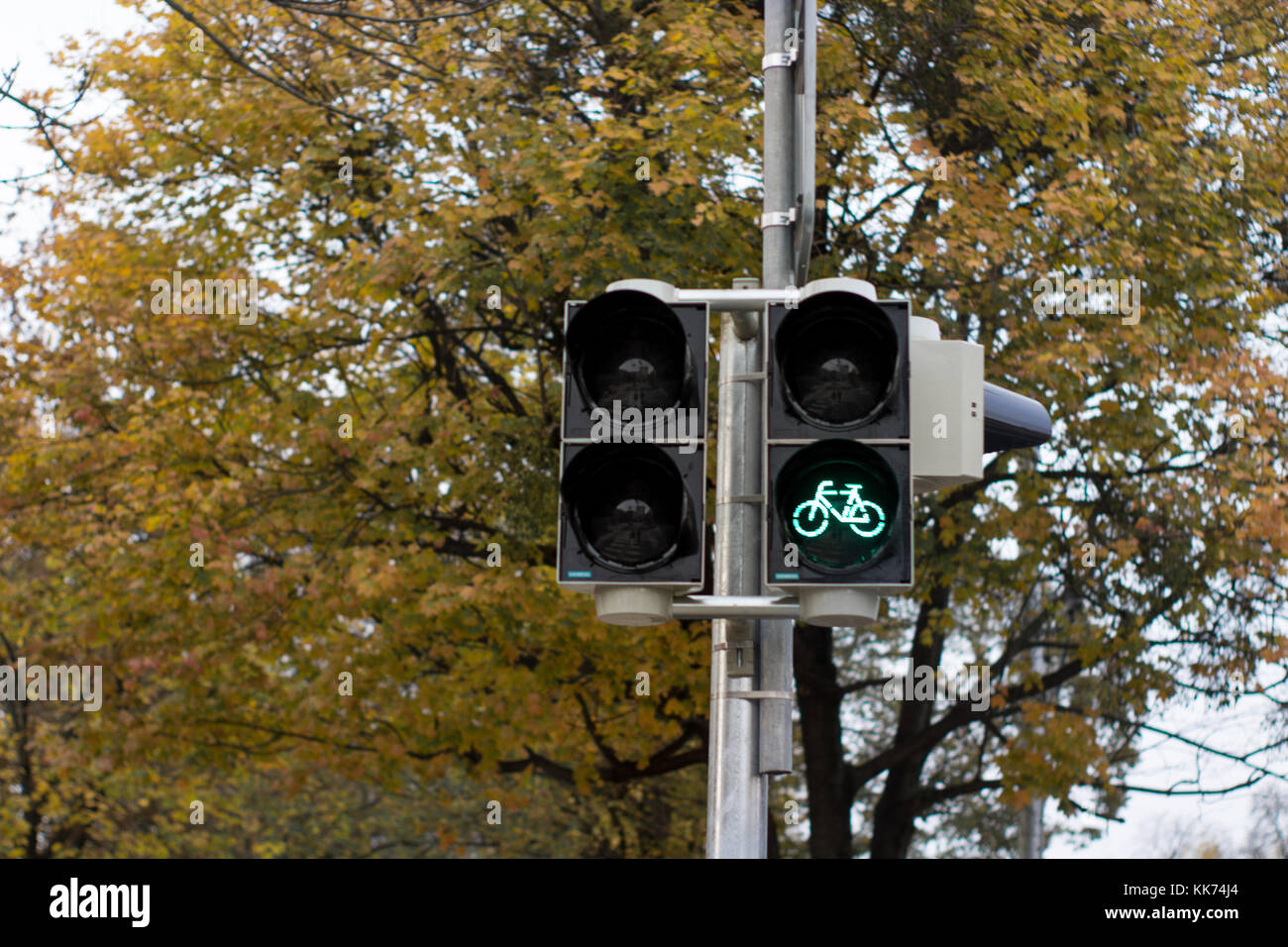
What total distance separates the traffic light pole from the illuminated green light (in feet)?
1.14

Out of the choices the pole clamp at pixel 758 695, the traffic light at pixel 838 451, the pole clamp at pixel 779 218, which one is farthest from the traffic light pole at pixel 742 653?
the pole clamp at pixel 779 218

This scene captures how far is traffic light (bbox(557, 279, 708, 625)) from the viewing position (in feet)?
13.0

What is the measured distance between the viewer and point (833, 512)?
13.0ft

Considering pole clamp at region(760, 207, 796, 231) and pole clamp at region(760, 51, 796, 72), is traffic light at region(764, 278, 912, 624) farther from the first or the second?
pole clamp at region(760, 51, 796, 72)

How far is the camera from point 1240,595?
459 inches

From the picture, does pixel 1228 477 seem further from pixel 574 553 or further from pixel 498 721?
pixel 574 553

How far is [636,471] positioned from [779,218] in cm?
143

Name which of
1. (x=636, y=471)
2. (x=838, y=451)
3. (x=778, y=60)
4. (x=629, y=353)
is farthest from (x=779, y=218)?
(x=636, y=471)

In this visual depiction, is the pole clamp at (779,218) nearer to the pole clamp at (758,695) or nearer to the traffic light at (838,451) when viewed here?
the traffic light at (838,451)

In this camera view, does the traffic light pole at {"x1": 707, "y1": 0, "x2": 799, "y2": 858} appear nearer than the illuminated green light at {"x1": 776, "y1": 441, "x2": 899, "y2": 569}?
No

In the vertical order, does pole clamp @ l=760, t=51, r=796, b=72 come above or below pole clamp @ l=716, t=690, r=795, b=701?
above

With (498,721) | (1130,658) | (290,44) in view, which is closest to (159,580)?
(498,721)

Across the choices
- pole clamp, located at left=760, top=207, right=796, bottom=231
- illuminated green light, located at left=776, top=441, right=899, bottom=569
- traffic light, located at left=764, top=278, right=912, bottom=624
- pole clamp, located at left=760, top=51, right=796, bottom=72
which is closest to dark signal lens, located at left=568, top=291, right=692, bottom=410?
traffic light, located at left=764, top=278, right=912, bottom=624
